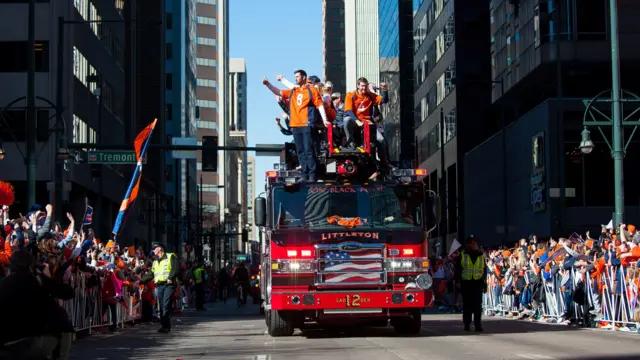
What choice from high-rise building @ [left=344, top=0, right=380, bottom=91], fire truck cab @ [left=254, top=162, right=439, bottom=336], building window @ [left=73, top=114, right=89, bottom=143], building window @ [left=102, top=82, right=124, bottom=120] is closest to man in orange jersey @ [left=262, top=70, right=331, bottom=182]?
fire truck cab @ [left=254, top=162, right=439, bottom=336]

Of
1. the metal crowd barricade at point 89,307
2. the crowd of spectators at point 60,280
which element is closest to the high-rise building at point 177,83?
the crowd of spectators at point 60,280

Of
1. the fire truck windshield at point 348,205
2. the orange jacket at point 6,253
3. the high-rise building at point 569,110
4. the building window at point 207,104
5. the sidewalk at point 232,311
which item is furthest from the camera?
the building window at point 207,104

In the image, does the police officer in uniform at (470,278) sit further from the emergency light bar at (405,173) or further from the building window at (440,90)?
the building window at (440,90)

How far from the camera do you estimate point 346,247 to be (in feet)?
63.2

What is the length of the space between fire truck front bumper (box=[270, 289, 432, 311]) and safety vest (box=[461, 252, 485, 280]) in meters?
3.66

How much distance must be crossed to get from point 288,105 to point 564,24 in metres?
32.1

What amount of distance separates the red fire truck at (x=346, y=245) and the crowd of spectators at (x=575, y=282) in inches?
197

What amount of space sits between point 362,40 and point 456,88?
10755 centimetres

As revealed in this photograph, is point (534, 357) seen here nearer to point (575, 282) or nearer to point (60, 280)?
point (60, 280)

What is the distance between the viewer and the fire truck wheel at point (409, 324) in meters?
20.7

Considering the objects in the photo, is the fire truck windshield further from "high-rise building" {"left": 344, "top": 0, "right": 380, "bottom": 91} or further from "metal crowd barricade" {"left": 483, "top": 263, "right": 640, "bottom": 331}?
"high-rise building" {"left": 344, "top": 0, "right": 380, "bottom": 91}

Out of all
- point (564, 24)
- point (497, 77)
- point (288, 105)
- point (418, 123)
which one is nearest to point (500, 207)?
point (497, 77)

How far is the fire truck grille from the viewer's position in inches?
758

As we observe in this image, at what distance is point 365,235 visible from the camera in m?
19.3
